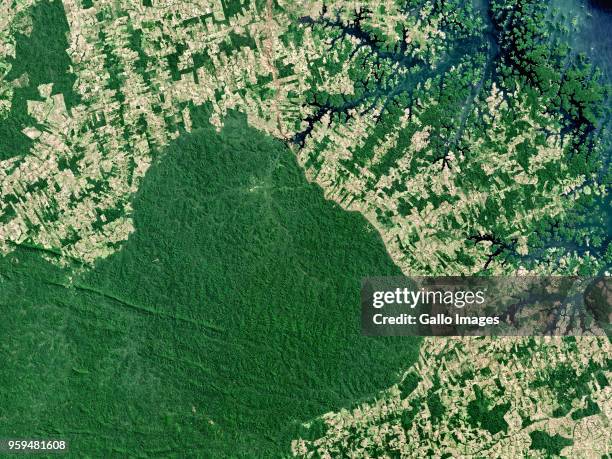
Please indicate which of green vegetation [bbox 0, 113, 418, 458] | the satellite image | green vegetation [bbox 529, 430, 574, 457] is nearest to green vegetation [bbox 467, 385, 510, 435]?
the satellite image

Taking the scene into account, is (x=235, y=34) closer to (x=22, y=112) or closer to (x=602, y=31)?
(x=22, y=112)

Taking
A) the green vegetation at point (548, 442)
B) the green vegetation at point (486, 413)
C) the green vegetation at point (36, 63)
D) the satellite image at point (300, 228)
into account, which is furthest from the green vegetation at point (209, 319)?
the green vegetation at point (548, 442)

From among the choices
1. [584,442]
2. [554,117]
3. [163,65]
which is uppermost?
[163,65]

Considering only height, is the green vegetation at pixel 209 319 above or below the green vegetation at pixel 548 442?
above

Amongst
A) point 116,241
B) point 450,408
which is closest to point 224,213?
point 116,241

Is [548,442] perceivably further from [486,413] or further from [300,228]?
[300,228]

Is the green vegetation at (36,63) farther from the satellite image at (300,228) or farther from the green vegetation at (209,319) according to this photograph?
the green vegetation at (209,319)
